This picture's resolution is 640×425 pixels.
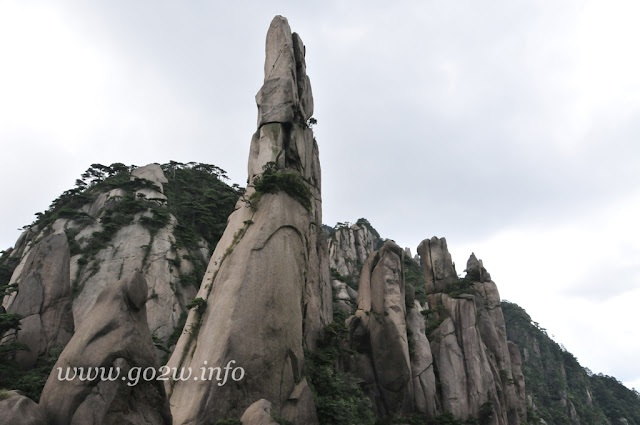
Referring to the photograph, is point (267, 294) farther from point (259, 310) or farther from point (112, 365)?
point (112, 365)

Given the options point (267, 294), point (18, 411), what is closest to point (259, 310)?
point (267, 294)

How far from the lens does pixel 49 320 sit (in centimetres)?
2500

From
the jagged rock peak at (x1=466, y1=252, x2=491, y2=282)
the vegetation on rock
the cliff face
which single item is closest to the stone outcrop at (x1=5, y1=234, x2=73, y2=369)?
the cliff face

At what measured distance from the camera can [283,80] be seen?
28.4m

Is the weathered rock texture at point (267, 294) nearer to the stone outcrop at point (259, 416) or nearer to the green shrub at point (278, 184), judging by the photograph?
the green shrub at point (278, 184)

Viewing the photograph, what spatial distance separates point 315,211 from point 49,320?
18.7 meters

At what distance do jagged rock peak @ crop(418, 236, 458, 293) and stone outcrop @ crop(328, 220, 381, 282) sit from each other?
Answer: 32.9 m

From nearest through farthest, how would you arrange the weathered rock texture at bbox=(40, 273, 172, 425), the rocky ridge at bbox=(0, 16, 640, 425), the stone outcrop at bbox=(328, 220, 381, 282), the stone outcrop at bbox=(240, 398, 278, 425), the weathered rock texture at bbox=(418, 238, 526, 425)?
the weathered rock texture at bbox=(40, 273, 172, 425), the rocky ridge at bbox=(0, 16, 640, 425), the stone outcrop at bbox=(240, 398, 278, 425), the weathered rock texture at bbox=(418, 238, 526, 425), the stone outcrop at bbox=(328, 220, 381, 282)

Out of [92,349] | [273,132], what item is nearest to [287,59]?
[273,132]

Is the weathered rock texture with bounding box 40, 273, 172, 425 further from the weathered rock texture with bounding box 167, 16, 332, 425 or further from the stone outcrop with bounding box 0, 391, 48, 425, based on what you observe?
the weathered rock texture with bounding box 167, 16, 332, 425

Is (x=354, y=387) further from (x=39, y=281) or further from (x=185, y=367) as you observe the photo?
(x=39, y=281)

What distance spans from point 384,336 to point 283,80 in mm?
19835

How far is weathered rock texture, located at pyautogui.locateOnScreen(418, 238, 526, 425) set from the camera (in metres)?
30.5

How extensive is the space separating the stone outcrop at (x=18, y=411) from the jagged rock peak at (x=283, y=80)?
21.0 metres
